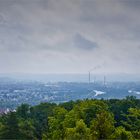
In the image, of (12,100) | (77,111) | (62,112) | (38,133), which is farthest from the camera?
(12,100)

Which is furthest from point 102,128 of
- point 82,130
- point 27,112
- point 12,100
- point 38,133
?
point 12,100

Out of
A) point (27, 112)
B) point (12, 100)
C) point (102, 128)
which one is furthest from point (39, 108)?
point (12, 100)

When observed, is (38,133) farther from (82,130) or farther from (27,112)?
(82,130)

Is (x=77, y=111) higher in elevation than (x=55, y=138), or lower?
higher

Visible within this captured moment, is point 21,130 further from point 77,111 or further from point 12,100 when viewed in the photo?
point 12,100

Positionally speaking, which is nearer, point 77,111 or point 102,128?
point 102,128

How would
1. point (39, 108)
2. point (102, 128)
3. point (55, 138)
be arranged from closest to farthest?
point (102, 128) < point (55, 138) < point (39, 108)
